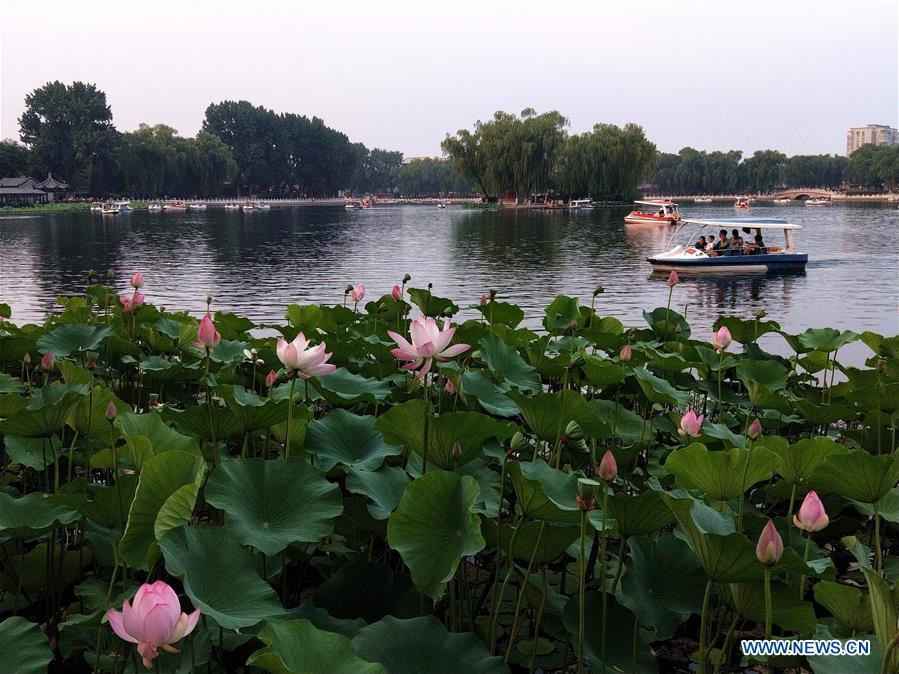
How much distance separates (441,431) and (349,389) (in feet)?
2.96

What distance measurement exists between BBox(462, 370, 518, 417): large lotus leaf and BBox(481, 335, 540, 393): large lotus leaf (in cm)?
31

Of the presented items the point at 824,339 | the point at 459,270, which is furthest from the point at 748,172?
the point at 824,339

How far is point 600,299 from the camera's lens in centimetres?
1652

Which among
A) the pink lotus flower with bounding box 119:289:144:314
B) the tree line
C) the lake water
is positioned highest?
the tree line

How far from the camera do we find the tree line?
404 feet

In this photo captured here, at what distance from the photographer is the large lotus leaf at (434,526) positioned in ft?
5.63

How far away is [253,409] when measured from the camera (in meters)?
2.26

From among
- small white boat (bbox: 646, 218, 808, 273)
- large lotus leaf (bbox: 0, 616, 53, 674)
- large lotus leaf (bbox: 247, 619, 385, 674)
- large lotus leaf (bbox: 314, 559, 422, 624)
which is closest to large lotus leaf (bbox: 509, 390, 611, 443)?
large lotus leaf (bbox: 314, 559, 422, 624)

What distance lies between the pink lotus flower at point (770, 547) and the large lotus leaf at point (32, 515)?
1532 mm

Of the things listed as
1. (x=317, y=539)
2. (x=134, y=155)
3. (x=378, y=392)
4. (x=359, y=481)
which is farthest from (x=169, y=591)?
(x=134, y=155)

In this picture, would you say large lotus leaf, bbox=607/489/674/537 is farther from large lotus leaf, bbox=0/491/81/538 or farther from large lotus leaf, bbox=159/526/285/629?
large lotus leaf, bbox=0/491/81/538

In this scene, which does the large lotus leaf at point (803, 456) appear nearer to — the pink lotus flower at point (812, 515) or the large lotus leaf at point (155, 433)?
the pink lotus flower at point (812, 515)

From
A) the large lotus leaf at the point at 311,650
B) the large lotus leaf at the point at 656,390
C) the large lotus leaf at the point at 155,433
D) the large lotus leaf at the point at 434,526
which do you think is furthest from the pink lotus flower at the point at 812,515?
the large lotus leaf at the point at 155,433

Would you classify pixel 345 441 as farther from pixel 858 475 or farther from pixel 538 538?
pixel 858 475
